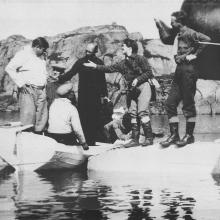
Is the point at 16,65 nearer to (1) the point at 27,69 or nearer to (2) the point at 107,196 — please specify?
(1) the point at 27,69

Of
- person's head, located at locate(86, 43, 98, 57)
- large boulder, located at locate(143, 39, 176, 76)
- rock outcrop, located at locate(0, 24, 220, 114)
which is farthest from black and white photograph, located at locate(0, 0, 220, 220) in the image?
large boulder, located at locate(143, 39, 176, 76)

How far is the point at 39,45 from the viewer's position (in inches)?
280

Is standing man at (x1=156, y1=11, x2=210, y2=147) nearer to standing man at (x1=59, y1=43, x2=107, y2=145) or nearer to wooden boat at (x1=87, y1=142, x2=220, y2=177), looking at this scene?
wooden boat at (x1=87, y1=142, x2=220, y2=177)

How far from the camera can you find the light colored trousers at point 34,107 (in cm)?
698

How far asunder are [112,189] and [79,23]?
113 inches

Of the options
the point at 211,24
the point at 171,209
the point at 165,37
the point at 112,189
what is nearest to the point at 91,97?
the point at 165,37

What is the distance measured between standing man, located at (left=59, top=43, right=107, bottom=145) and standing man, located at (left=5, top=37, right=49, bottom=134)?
34cm

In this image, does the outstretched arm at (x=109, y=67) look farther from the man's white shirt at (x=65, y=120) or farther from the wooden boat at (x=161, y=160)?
the wooden boat at (x=161, y=160)

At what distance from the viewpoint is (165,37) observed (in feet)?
22.1

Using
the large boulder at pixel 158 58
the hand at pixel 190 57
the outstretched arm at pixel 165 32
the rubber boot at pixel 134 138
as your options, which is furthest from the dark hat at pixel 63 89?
the large boulder at pixel 158 58

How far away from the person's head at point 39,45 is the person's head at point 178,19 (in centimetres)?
170

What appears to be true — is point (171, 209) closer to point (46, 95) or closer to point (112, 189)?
point (112, 189)

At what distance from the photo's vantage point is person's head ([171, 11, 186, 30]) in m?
6.51

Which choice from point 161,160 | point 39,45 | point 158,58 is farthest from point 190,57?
point 158,58
